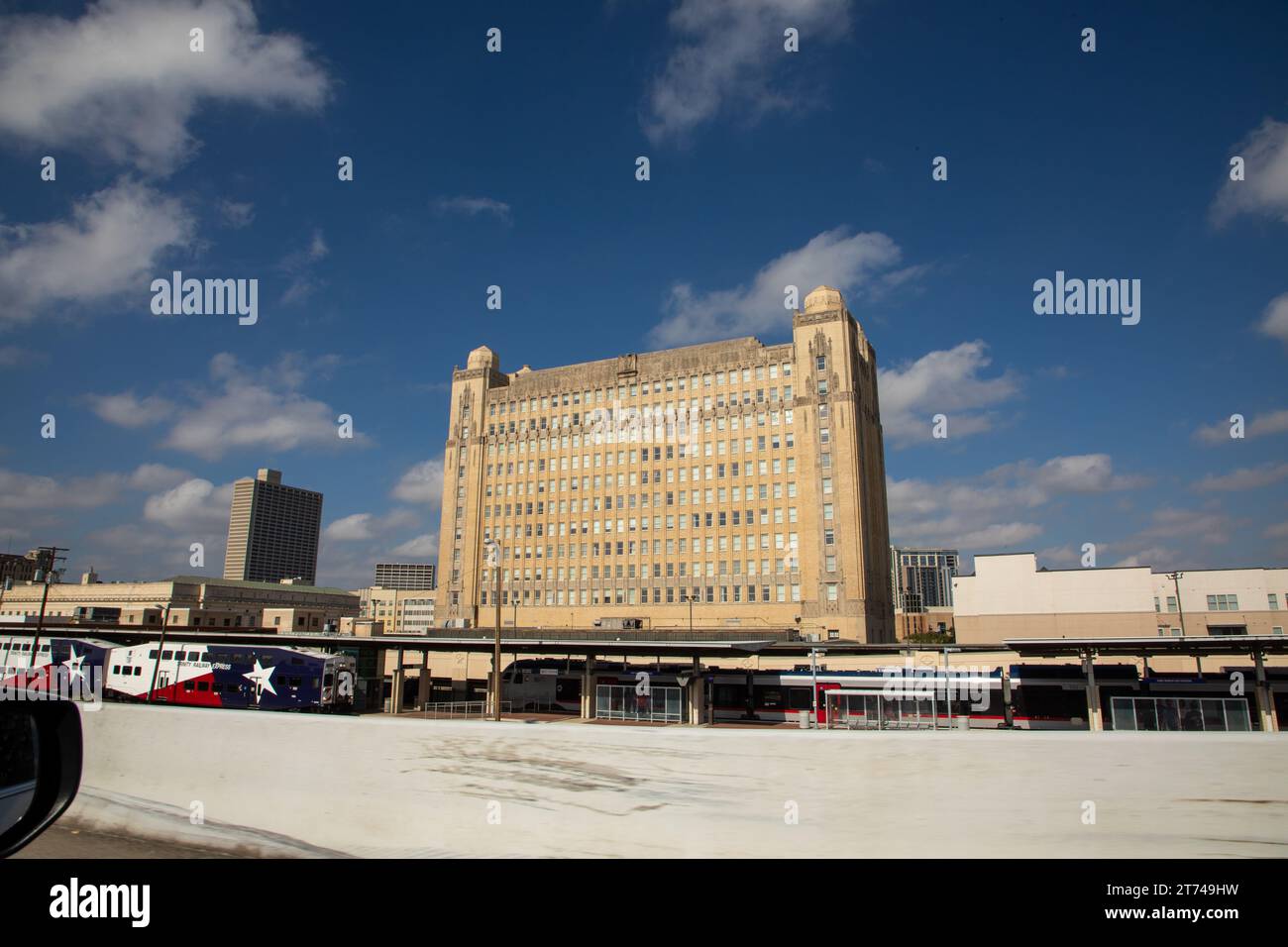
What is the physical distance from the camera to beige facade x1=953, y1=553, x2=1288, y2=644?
206 ft

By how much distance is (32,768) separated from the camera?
538 centimetres

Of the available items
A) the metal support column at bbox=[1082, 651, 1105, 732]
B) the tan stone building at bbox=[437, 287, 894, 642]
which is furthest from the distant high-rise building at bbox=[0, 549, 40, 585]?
the metal support column at bbox=[1082, 651, 1105, 732]

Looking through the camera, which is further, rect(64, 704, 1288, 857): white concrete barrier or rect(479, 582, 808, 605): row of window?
rect(479, 582, 808, 605): row of window

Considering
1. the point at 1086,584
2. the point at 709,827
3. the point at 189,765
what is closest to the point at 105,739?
the point at 189,765

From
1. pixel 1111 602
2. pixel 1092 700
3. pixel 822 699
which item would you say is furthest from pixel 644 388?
pixel 1092 700

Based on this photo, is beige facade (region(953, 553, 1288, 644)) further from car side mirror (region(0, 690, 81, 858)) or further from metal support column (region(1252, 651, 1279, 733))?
car side mirror (region(0, 690, 81, 858))

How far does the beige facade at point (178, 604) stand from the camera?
324 feet

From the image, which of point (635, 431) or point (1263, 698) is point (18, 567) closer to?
Answer: point (635, 431)

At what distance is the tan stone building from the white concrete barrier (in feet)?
178

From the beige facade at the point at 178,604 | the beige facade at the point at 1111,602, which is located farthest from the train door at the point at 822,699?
the beige facade at the point at 178,604
